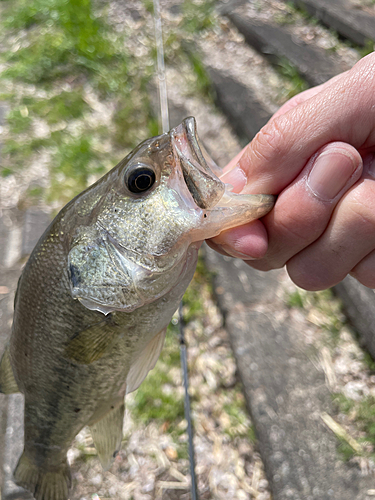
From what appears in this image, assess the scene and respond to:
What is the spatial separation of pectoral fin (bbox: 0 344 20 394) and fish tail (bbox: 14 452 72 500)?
0.93ft

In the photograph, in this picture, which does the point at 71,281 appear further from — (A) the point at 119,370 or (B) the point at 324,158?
(B) the point at 324,158

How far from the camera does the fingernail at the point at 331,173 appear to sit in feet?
4.27

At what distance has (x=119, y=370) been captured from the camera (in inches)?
60.1

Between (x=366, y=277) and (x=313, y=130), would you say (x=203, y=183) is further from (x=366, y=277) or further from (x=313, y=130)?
(x=366, y=277)

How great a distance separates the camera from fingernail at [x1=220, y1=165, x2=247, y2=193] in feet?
4.78

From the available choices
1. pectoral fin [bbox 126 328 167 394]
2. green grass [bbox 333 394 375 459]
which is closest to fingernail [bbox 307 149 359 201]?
pectoral fin [bbox 126 328 167 394]

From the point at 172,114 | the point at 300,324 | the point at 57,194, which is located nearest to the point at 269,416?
the point at 300,324

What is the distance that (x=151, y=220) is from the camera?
1.25m

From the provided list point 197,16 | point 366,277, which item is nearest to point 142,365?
point 366,277

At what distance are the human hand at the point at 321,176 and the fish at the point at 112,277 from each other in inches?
3.5

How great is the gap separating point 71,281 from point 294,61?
3.92 meters

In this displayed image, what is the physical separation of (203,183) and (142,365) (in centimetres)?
77

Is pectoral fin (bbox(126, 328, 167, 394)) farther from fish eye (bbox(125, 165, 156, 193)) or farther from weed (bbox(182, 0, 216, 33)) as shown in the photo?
weed (bbox(182, 0, 216, 33))

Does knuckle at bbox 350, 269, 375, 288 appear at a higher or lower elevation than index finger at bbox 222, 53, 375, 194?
lower
